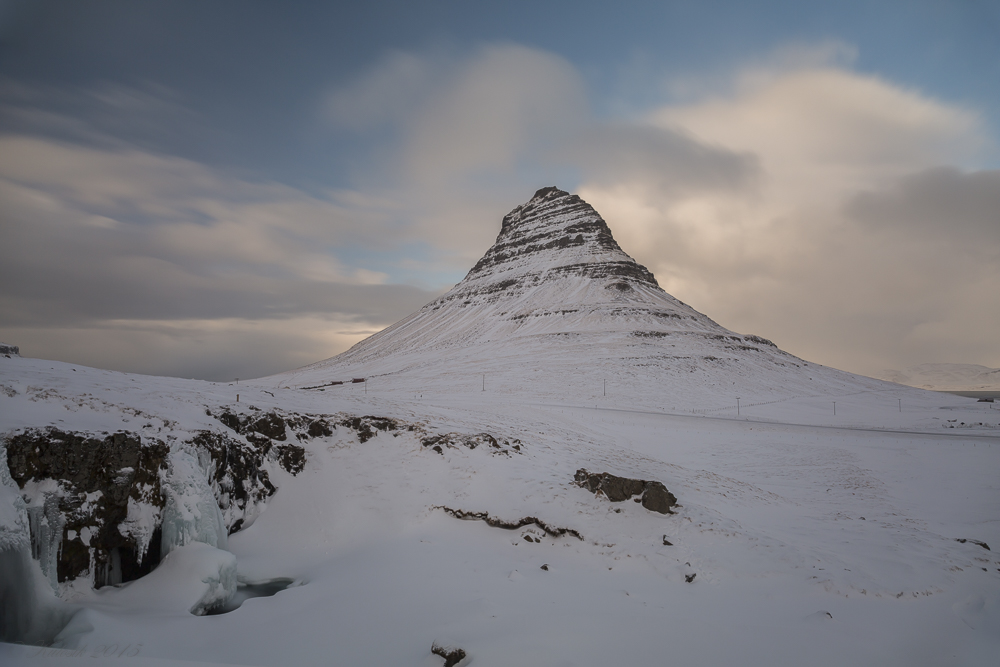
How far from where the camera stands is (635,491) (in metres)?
13.7

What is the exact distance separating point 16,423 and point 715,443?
30402 mm

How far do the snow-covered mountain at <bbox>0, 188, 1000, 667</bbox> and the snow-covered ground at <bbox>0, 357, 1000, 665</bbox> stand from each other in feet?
0.20

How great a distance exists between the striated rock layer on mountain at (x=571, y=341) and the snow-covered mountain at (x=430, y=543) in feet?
132

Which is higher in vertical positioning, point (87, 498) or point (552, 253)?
point (552, 253)

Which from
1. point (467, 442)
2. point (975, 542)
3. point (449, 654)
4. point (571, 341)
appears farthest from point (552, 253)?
point (449, 654)

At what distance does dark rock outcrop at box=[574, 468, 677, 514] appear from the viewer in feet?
43.4

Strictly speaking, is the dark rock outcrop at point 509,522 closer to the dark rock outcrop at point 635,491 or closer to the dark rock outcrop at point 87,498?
the dark rock outcrop at point 635,491

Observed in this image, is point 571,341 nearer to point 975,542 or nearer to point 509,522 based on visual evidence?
point 975,542

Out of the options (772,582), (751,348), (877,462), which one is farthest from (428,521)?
(751,348)

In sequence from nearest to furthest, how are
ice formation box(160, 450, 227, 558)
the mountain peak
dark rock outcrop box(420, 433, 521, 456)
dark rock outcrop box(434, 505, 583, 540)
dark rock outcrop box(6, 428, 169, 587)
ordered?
dark rock outcrop box(6, 428, 169, 587)
ice formation box(160, 450, 227, 558)
dark rock outcrop box(434, 505, 583, 540)
dark rock outcrop box(420, 433, 521, 456)
the mountain peak

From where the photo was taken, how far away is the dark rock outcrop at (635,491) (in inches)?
521

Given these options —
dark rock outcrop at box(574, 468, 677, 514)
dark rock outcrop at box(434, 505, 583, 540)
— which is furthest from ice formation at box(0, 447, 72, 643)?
dark rock outcrop at box(574, 468, 677, 514)

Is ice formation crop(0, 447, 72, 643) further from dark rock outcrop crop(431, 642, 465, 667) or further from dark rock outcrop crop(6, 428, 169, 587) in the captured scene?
dark rock outcrop crop(431, 642, 465, 667)

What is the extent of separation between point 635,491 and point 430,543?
19.7 ft
